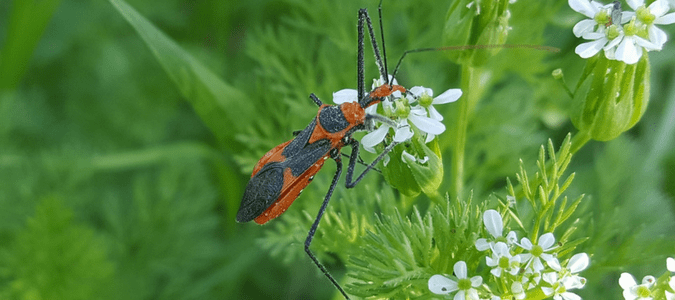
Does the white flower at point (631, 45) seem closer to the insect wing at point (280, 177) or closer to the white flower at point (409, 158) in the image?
the white flower at point (409, 158)

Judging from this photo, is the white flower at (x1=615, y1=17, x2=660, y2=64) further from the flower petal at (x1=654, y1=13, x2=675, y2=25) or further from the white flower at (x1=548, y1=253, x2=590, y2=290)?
the white flower at (x1=548, y1=253, x2=590, y2=290)

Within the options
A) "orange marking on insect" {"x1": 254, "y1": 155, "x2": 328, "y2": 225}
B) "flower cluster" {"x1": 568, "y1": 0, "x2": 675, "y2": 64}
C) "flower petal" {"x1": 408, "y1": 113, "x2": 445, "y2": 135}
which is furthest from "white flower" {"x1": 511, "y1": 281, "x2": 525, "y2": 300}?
"orange marking on insect" {"x1": 254, "y1": 155, "x2": 328, "y2": 225}

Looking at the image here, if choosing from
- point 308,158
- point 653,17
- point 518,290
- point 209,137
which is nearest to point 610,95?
point 653,17

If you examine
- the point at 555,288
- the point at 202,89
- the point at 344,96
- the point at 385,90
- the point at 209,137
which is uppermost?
the point at 209,137

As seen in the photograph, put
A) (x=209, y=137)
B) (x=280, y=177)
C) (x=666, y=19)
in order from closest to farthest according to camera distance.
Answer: (x=666, y=19)
(x=280, y=177)
(x=209, y=137)

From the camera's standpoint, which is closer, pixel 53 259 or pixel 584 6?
pixel 584 6

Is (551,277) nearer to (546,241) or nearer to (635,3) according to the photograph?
(546,241)

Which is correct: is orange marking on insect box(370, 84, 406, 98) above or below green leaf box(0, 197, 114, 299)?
below

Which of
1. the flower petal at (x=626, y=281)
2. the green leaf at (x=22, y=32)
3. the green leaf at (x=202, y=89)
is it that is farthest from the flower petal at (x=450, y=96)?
the green leaf at (x=22, y=32)
